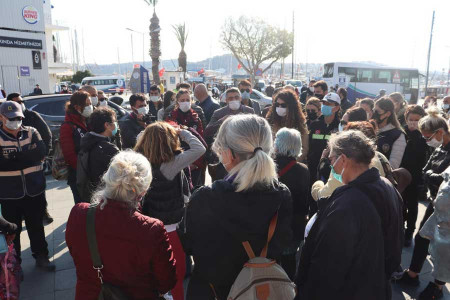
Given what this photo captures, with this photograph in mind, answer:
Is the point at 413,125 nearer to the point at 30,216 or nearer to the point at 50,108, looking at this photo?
the point at 30,216

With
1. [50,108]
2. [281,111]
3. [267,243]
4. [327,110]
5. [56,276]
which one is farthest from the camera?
[50,108]

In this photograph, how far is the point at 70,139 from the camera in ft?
13.4

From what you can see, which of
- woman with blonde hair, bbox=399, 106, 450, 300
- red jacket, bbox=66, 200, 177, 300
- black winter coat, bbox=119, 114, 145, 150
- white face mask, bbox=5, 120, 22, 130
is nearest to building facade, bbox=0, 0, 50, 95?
black winter coat, bbox=119, 114, 145, 150

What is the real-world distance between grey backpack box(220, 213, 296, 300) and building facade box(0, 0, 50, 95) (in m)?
21.4

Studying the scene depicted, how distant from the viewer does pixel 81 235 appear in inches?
75.8

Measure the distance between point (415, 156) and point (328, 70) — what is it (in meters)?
24.5

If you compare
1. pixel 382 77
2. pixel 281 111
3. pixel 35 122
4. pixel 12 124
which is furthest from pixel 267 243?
pixel 382 77

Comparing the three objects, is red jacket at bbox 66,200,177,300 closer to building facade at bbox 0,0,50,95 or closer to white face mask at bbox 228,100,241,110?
white face mask at bbox 228,100,241,110

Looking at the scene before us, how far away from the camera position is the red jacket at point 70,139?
4059 mm

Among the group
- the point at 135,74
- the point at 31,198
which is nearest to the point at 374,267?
the point at 31,198

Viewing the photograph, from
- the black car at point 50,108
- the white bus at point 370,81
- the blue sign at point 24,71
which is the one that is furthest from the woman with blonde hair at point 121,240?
the white bus at point 370,81

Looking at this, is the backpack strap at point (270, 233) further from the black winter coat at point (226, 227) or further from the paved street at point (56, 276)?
the paved street at point (56, 276)

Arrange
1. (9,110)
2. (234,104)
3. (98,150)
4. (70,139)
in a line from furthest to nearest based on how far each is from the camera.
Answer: (234,104)
(70,139)
(9,110)
(98,150)

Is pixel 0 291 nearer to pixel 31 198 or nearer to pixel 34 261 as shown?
pixel 31 198
